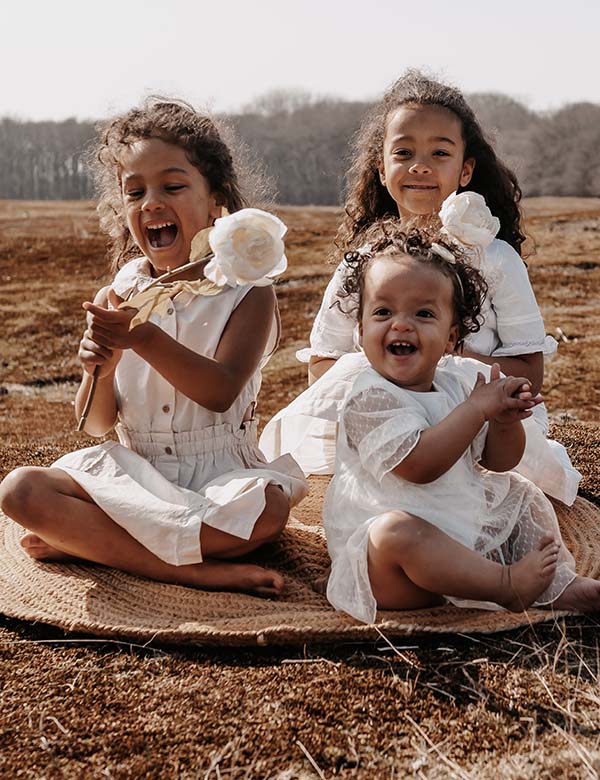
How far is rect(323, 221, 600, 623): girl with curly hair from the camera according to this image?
217 cm

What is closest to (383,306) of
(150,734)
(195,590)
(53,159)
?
(195,590)

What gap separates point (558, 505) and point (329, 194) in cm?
2577

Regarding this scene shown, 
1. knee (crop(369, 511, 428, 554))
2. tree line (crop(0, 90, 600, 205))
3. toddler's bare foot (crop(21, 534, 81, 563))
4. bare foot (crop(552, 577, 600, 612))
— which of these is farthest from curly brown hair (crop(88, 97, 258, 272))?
tree line (crop(0, 90, 600, 205))

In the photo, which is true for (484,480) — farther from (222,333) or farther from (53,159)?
(53,159)

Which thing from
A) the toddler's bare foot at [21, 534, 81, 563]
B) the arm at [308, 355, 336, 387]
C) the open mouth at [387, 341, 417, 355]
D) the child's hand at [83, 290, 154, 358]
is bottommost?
the toddler's bare foot at [21, 534, 81, 563]

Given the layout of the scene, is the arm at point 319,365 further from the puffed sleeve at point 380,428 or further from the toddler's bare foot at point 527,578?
the toddler's bare foot at point 527,578

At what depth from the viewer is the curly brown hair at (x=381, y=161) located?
3336 mm

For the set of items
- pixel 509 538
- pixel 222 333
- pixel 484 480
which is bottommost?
pixel 509 538

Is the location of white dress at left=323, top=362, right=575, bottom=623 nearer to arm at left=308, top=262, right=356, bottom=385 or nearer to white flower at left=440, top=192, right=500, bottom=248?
white flower at left=440, top=192, right=500, bottom=248

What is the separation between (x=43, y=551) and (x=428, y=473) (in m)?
1.19

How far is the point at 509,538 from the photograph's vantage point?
245 centimetres

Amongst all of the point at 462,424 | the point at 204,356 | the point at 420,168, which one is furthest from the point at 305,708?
the point at 420,168

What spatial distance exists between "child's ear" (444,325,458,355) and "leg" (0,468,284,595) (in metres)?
0.76

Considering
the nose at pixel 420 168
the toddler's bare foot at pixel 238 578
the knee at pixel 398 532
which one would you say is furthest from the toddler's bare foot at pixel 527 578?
the nose at pixel 420 168
